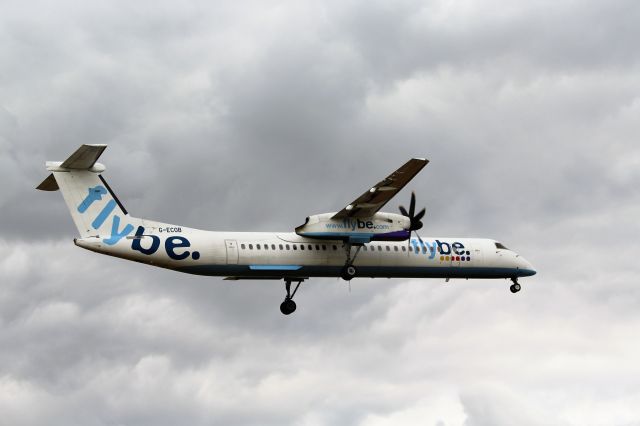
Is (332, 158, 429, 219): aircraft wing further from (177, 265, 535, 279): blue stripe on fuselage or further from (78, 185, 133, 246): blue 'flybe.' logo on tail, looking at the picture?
(78, 185, 133, 246): blue 'flybe.' logo on tail

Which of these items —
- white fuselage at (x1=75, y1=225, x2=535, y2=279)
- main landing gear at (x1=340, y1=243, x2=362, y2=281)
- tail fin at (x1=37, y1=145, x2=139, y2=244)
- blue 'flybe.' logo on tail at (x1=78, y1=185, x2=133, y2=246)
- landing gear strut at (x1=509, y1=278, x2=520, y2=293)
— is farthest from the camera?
landing gear strut at (x1=509, y1=278, x2=520, y2=293)

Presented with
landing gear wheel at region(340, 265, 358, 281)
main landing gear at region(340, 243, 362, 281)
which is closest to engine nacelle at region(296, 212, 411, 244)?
main landing gear at region(340, 243, 362, 281)

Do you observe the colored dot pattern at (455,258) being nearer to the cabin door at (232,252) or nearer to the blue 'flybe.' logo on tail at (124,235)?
the cabin door at (232,252)

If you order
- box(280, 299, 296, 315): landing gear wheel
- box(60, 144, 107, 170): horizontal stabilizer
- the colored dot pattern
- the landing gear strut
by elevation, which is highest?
box(60, 144, 107, 170): horizontal stabilizer

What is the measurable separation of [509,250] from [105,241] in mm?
22907

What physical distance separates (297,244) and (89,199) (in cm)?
1053

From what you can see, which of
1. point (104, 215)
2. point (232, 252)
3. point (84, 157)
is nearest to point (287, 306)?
point (232, 252)

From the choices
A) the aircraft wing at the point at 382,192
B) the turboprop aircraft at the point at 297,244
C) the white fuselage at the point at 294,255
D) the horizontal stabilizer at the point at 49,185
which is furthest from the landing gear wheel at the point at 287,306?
the horizontal stabilizer at the point at 49,185

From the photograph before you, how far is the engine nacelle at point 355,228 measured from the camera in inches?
2191

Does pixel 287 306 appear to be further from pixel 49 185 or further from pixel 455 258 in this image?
pixel 49 185

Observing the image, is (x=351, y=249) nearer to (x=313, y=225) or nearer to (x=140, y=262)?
(x=313, y=225)

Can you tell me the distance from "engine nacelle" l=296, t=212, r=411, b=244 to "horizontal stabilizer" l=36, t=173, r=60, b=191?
11786 mm

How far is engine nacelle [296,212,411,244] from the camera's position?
2191 inches

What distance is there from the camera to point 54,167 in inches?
2002
